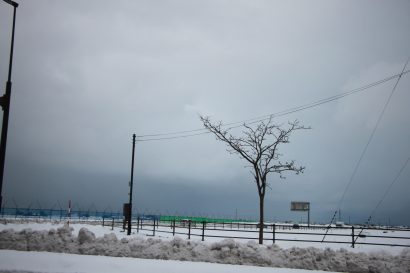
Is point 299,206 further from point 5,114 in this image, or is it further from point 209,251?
point 5,114

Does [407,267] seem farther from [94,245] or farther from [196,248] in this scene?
[94,245]

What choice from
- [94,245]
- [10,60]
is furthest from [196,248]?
[10,60]

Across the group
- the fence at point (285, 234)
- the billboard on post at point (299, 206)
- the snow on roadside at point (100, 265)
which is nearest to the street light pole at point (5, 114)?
the snow on roadside at point (100, 265)

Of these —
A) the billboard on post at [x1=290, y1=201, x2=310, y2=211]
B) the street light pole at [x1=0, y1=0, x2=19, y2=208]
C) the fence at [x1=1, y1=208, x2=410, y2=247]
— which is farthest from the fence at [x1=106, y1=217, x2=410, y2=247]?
the billboard on post at [x1=290, y1=201, x2=310, y2=211]

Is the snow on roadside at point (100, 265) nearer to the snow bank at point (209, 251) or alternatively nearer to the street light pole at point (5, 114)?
the snow bank at point (209, 251)

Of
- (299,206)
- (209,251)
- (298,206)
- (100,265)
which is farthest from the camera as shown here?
(298,206)

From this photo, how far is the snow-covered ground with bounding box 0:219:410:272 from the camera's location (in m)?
10.7

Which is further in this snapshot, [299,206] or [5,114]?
[299,206]

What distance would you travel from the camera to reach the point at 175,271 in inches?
398

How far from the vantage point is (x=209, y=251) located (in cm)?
1247

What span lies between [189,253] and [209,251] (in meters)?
0.68

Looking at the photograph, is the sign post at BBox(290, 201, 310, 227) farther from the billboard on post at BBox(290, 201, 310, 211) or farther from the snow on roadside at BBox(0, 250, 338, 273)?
the snow on roadside at BBox(0, 250, 338, 273)

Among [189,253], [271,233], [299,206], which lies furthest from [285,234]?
[299,206]

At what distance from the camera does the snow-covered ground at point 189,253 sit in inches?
422
